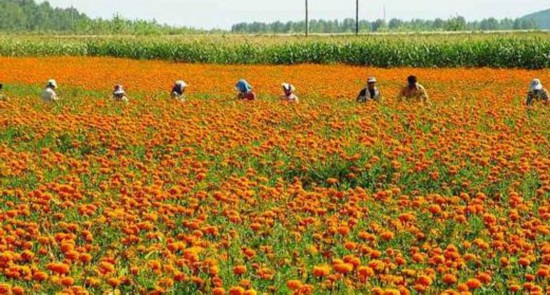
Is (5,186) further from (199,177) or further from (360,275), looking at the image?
(360,275)

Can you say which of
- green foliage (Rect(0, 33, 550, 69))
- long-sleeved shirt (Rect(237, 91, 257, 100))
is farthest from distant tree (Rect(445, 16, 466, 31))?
long-sleeved shirt (Rect(237, 91, 257, 100))

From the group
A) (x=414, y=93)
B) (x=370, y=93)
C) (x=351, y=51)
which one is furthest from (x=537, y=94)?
(x=351, y=51)

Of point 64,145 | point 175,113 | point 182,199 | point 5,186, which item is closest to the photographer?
point 182,199

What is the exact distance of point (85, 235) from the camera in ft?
21.4

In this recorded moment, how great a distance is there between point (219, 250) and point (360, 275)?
1516mm

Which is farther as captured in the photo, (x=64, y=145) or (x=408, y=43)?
(x=408, y=43)

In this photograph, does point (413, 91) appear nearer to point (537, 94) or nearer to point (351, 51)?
point (537, 94)

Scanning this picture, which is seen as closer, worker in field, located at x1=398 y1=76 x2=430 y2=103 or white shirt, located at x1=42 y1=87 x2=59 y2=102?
worker in field, located at x1=398 y1=76 x2=430 y2=103

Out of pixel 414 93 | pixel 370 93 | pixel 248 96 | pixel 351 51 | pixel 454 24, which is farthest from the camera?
pixel 454 24

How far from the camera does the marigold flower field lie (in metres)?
5.79

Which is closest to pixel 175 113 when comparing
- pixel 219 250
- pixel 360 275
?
pixel 219 250

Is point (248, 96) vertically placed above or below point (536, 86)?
below

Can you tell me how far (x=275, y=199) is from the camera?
824 cm

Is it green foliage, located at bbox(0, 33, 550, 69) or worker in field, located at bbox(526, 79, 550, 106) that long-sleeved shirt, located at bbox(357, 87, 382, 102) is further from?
green foliage, located at bbox(0, 33, 550, 69)
